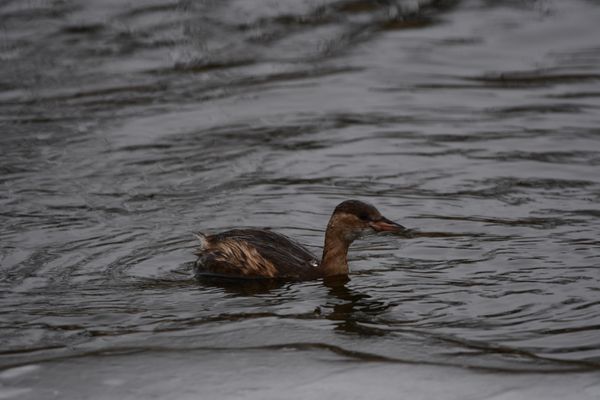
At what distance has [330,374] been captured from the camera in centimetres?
721

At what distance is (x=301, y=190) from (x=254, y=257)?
7.74 feet

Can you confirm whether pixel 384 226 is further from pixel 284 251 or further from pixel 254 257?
pixel 254 257

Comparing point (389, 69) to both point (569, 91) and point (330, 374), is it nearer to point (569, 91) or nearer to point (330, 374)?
point (569, 91)

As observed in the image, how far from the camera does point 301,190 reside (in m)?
Result: 11.9

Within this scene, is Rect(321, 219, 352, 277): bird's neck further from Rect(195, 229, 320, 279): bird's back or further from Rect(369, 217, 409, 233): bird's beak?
Rect(369, 217, 409, 233): bird's beak

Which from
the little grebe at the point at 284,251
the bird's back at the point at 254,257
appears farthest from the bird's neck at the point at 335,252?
the bird's back at the point at 254,257

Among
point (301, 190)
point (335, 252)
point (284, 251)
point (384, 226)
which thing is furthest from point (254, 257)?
point (301, 190)

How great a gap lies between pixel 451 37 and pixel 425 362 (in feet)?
39.4

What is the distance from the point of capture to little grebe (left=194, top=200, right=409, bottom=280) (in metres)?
9.48

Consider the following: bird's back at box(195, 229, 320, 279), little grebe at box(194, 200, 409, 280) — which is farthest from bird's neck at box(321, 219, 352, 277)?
bird's back at box(195, 229, 320, 279)

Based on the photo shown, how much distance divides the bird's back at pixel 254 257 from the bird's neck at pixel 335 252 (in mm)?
105

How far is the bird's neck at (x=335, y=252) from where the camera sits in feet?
31.1

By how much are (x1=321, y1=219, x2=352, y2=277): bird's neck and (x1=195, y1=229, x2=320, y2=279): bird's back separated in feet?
0.34

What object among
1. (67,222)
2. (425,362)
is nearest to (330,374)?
(425,362)
